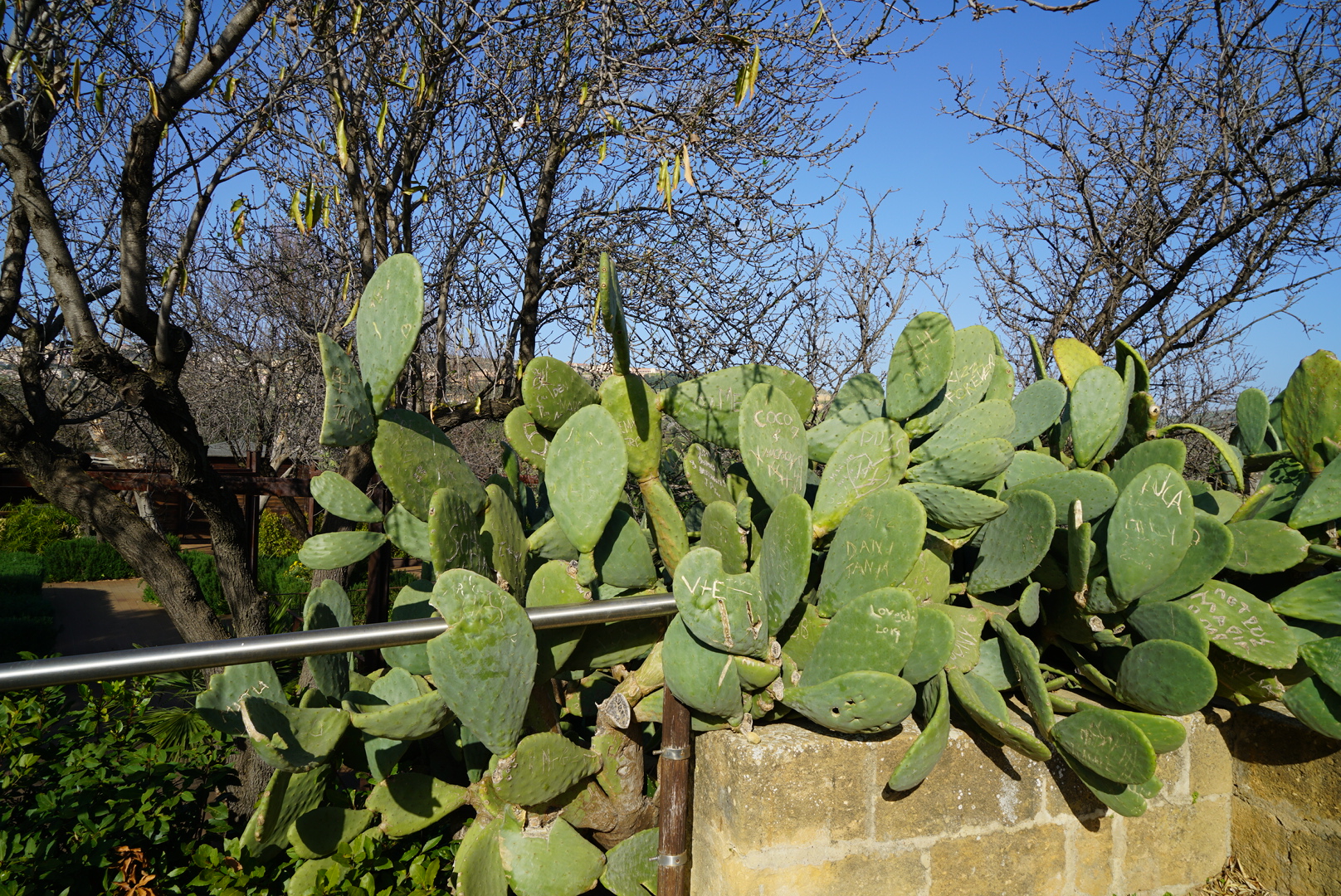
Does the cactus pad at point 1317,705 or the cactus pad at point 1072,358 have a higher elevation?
the cactus pad at point 1072,358

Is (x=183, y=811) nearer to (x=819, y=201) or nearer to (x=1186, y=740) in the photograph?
(x=1186, y=740)

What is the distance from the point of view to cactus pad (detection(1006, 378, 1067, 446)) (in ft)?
6.78

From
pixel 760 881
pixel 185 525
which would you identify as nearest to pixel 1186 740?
pixel 760 881

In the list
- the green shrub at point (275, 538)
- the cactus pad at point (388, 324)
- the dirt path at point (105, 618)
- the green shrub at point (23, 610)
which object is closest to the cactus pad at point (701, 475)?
the cactus pad at point (388, 324)

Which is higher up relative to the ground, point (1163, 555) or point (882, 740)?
point (1163, 555)

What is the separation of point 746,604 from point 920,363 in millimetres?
670

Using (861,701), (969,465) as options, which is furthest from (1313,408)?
(861,701)

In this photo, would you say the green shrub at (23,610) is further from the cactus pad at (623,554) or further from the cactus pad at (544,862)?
the cactus pad at (623,554)

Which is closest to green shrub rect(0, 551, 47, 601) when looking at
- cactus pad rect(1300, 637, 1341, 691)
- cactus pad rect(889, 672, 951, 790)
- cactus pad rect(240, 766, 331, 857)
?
cactus pad rect(240, 766, 331, 857)

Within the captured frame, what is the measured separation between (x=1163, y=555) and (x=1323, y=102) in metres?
4.14

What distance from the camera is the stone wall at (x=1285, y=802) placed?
177cm

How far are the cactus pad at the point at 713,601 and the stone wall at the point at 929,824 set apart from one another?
0.24m

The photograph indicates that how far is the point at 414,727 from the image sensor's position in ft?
4.62

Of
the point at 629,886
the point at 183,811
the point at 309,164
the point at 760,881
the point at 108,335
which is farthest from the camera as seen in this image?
the point at 108,335
